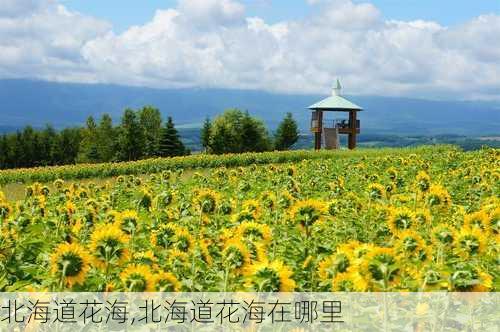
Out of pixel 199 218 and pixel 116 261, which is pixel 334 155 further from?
pixel 116 261

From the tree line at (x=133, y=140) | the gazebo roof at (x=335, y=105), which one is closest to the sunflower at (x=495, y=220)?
the gazebo roof at (x=335, y=105)

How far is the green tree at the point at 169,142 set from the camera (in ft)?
266

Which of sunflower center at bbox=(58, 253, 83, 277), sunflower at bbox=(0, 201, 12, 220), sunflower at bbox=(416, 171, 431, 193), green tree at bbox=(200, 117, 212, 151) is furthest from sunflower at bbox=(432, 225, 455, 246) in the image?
green tree at bbox=(200, 117, 212, 151)

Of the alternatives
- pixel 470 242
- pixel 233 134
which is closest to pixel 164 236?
pixel 470 242

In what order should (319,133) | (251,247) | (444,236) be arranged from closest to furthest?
1. (251,247)
2. (444,236)
3. (319,133)

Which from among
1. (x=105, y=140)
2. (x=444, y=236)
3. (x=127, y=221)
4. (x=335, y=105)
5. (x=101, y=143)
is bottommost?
(x=101, y=143)

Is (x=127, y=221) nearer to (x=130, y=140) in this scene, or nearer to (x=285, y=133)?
(x=130, y=140)

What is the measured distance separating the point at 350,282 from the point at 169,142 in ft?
258

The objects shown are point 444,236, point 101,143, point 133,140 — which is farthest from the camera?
point 101,143

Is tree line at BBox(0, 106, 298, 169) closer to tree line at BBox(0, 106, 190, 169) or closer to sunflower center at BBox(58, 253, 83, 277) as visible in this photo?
tree line at BBox(0, 106, 190, 169)

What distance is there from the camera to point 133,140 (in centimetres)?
9350

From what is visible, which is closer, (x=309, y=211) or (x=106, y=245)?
(x=106, y=245)

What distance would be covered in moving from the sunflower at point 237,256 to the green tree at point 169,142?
253 ft

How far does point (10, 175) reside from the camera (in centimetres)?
3747
